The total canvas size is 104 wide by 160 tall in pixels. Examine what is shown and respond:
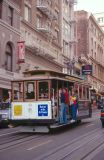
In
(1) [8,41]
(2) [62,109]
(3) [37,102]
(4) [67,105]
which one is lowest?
(2) [62,109]

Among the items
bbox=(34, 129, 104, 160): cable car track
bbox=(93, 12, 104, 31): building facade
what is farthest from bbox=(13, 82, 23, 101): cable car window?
bbox=(93, 12, 104, 31): building facade

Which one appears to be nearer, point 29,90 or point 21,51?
point 29,90

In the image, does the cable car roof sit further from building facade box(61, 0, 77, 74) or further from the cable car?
building facade box(61, 0, 77, 74)

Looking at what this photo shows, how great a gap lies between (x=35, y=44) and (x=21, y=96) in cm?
2702

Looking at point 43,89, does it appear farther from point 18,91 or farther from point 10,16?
point 10,16

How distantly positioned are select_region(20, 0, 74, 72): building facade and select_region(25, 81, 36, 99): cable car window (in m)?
19.4

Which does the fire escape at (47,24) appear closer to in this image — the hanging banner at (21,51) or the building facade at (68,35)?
the building facade at (68,35)

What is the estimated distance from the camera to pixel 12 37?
39.0m

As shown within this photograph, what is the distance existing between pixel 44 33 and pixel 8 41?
467 inches

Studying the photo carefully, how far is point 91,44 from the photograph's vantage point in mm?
82438

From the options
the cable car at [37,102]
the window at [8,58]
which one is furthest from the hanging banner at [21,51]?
the cable car at [37,102]

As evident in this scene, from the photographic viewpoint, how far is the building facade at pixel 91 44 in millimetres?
79250

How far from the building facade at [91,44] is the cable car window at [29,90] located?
54.1 meters

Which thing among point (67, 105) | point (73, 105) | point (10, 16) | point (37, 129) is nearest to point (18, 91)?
point (37, 129)
